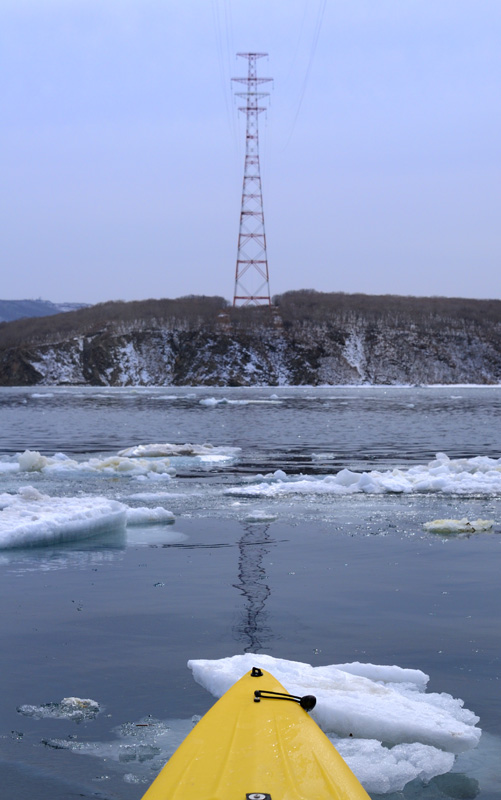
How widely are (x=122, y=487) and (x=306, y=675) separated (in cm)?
1189

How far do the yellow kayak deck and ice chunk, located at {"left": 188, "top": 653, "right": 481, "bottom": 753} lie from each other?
0.93 metres

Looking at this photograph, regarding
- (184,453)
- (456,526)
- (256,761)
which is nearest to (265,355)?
(184,453)

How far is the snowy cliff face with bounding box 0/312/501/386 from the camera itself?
147 meters

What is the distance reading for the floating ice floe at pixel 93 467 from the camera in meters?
19.7

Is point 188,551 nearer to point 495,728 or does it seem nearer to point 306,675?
point 306,675

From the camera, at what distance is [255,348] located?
15450 cm

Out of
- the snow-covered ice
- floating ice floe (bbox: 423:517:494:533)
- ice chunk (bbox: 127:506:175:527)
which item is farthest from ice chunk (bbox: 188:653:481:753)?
the snow-covered ice

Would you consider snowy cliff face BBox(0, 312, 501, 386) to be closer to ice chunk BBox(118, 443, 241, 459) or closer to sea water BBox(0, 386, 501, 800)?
ice chunk BBox(118, 443, 241, 459)

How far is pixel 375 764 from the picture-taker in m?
4.99

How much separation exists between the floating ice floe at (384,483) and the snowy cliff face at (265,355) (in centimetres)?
12753

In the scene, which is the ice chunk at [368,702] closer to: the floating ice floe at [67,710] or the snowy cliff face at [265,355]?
the floating ice floe at [67,710]

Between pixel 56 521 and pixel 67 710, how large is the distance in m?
5.86

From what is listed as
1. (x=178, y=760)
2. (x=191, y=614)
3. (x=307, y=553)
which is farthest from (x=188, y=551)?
(x=178, y=760)

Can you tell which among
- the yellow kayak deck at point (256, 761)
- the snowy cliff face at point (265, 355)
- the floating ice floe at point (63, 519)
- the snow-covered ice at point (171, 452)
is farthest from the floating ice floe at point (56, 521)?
the snowy cliff face at point (265, 355)
